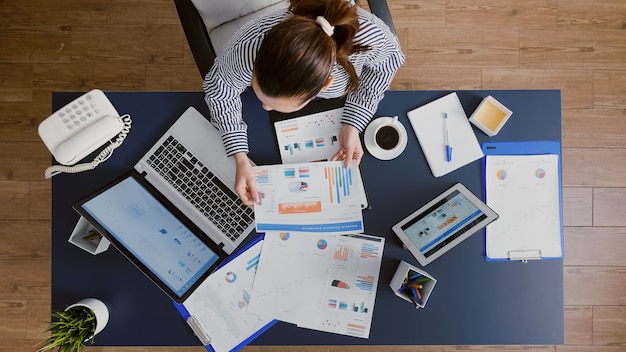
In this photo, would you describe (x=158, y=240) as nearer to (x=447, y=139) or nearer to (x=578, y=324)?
(x=447, y=139)

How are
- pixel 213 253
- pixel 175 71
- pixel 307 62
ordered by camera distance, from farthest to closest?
pixel 175 71, pixel 213 253, pixel 307 62

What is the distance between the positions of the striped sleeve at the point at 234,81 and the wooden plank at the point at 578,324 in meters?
1.54

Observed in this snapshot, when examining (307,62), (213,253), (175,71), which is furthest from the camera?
(175,71)

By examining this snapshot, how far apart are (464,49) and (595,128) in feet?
2.05

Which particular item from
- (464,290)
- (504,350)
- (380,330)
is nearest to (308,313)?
(380,330)

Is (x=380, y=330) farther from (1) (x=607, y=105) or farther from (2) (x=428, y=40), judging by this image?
(1) (x=607, y=105)

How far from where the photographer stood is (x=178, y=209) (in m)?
1.26

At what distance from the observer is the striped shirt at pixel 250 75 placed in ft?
3.59

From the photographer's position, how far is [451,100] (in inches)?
51.2

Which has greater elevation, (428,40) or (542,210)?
(428,40)

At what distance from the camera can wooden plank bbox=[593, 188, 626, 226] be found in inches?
78.5

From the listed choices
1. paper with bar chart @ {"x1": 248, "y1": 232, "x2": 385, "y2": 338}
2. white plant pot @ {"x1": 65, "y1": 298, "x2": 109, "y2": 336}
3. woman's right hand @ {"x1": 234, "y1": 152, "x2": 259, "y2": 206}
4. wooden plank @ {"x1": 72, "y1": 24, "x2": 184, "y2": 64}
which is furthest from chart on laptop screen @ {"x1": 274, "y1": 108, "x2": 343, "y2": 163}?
wooden plank @ {"x1": 72, "y1": 24, "x2": 184, "y2": 64}

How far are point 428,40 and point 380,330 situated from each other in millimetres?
1228

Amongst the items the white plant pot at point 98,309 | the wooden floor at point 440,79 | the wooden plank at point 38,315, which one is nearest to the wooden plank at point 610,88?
the wooden floor at point 440,79
